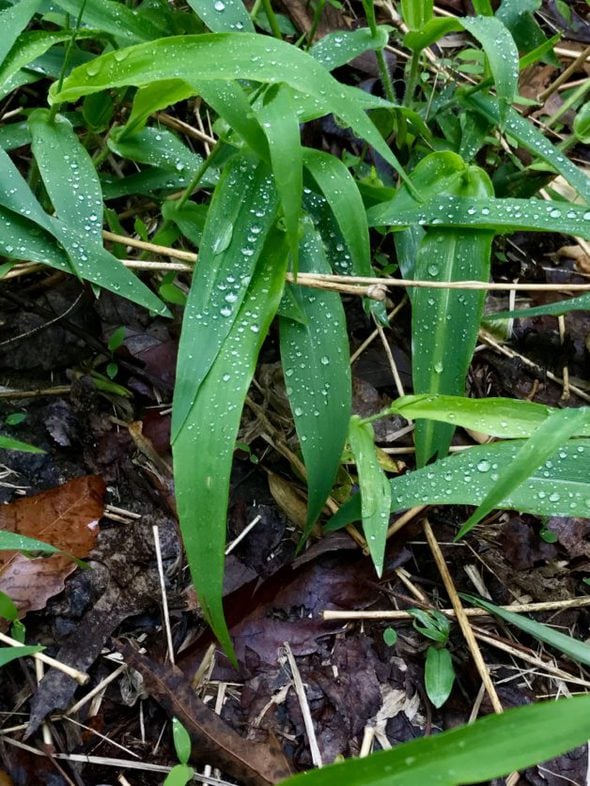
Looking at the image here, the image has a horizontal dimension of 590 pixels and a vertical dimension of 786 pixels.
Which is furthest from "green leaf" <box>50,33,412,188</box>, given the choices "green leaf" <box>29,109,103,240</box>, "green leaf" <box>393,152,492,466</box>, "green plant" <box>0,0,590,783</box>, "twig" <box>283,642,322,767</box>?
"twig" <box>283,642,322,767</box>

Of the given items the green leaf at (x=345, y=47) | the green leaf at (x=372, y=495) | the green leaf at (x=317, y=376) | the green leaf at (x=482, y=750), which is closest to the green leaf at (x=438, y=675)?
the green leaf at (x=372, y=495)

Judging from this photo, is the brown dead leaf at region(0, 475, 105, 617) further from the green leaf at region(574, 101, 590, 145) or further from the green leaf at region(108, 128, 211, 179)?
the green leaf at region(574, 101, 590, 145)

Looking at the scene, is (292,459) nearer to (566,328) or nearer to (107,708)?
(107,708)

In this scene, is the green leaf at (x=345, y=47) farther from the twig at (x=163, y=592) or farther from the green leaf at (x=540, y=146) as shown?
the twig at (x=163, y=592)

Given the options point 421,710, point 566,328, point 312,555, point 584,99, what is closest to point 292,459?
point 312,555

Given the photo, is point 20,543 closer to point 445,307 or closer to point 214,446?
point 214,446

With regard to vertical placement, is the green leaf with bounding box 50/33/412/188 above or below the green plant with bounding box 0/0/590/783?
above
